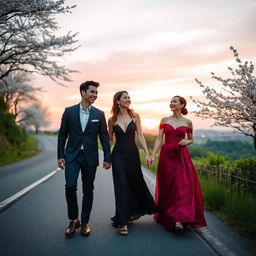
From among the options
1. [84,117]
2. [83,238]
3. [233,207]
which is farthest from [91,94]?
[233,207]

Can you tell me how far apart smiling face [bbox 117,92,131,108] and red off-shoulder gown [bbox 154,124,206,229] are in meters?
0.82

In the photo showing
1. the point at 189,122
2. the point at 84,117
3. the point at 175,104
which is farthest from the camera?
the point at 189,122

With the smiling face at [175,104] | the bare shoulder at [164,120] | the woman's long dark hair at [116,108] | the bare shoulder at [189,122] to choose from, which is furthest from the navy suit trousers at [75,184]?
the bare shoulder at [189,122]

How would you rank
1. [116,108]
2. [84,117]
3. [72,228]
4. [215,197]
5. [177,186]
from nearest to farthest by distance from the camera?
[72,228]
[84,117]
[177,186]
[116,108]
[215,197]

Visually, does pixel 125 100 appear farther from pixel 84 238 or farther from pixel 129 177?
pixel 84 238

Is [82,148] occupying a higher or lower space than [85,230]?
higher

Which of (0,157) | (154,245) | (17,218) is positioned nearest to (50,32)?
(0,157)

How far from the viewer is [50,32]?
1520 cm

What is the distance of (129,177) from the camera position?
5191mm

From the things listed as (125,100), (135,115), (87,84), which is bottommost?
(135,115)

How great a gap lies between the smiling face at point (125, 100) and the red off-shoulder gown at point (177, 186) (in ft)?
2.69

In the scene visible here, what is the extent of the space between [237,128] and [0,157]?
16577 millimetres

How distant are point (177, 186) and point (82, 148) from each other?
1607 millimetres

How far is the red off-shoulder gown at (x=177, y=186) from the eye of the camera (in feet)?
16.0
